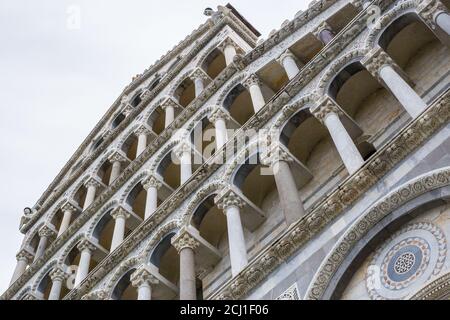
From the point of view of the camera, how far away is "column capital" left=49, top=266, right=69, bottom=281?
2019 centimetres

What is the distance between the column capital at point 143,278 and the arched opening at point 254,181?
2791 mm

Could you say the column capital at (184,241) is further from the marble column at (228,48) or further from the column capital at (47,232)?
the column capital at (47,232)

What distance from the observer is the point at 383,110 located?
14.5 meters

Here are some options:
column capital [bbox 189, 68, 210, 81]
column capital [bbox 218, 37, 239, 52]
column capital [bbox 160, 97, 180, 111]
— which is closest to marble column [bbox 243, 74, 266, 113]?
column capital [bbox 218, 37, 239, 52]

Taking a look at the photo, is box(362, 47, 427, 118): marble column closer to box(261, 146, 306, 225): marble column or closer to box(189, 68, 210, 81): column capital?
box(261, 146, 306, 225): marble column

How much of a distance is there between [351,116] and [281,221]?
287cm

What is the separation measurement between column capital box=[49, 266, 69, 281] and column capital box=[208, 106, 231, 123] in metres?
6.44

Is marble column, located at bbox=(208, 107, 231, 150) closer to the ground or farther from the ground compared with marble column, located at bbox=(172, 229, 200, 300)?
farther from the ground

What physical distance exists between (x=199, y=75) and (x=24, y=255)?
9373mm

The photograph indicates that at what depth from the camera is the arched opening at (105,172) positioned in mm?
24983

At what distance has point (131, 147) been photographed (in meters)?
25.2

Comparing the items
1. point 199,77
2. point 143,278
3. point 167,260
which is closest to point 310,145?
point 167,260

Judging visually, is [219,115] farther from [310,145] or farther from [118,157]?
[118,157]
